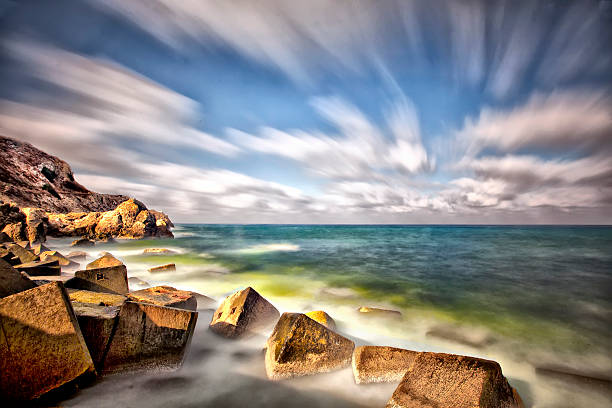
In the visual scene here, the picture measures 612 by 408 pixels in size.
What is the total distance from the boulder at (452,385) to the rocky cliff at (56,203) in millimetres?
24070

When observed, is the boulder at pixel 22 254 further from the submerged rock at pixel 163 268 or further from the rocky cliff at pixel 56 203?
the rocky cliff at pixel 56 203

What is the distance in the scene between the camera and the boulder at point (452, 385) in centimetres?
241

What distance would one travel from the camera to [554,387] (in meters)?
3.74

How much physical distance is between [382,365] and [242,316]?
2463 millimetres

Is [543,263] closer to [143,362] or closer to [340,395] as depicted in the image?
[340,395]

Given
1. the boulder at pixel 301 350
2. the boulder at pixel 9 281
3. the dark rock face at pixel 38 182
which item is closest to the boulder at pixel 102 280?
the boulder at pixel 9 281

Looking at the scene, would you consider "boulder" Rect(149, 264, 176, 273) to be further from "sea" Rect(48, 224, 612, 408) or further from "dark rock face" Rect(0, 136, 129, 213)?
"dark rock face" Rect(0, 136, 129, 213)

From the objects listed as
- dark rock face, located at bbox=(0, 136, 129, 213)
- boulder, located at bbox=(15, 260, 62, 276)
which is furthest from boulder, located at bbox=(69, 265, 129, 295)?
dark rock face, located at bbox=(0, 136, 129, 213)

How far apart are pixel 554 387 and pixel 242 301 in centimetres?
516

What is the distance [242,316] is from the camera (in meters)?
4.42

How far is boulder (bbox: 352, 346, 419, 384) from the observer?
3266 mm

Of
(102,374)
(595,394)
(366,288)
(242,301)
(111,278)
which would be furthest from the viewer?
(366,288)

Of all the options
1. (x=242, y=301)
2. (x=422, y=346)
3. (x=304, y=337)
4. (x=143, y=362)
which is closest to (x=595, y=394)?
(x=422, y=346)

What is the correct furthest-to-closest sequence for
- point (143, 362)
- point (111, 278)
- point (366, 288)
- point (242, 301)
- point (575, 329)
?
point (366, 288), point (575, 329), point (111, 278), point (242, 301), point (143, 362)
